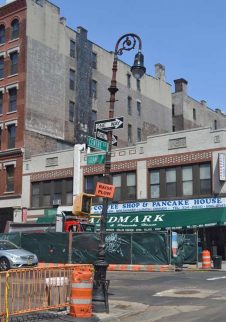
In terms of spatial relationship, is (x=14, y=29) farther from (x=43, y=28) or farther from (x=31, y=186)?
(x=31, y=186)

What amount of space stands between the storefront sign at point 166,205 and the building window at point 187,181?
0.87 meters

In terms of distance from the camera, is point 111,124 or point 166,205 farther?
point 166,205

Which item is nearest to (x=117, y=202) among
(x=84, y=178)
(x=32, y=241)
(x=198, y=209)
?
(x=84, y=178)

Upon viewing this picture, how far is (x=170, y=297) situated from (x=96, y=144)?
5.45 meters

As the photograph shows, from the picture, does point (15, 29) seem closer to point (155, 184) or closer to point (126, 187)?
point (126, 187)

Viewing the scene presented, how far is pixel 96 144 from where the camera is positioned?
14.2m

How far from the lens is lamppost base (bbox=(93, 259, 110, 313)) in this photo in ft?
42.4

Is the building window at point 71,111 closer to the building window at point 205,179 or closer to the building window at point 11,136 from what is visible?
the building window at point 11,136

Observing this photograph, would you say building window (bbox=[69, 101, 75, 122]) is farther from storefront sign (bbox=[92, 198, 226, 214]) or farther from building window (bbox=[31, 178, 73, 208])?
storefront sign (bbox=[92, 198, 226, 214])

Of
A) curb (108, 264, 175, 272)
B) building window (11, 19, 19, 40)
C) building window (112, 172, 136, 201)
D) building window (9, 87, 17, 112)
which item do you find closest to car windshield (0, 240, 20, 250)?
curb (108, 264, 175, 272)

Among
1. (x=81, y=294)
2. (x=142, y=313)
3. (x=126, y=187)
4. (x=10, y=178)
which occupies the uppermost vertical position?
(x=10, y=178)

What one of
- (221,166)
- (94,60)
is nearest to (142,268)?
(221,166)

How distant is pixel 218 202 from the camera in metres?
33.1

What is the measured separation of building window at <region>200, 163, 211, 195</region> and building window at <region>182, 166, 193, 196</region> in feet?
2.62
